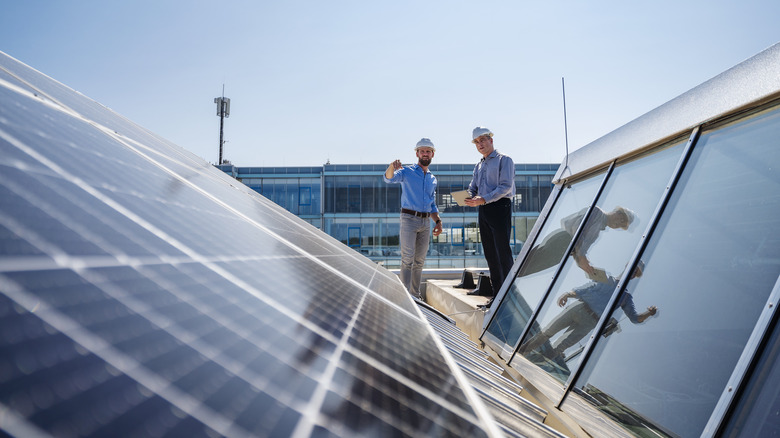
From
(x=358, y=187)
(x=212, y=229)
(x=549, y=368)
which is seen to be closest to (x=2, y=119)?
(x=212, y=229)

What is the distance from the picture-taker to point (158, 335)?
0.77 m

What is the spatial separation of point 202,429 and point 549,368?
3159 mm

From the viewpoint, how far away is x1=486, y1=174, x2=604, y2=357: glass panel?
14.3ft

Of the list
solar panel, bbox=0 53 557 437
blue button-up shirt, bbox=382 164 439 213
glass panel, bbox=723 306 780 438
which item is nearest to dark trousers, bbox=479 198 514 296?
blue button-up shirt, bbox=382 164 439 213

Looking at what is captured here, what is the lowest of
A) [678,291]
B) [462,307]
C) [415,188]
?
[462,307]

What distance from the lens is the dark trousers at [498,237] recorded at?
6367 millimetres

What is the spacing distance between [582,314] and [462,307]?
14.4 feet

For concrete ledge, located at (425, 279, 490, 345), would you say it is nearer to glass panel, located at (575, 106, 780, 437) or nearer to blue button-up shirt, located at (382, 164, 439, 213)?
blue button-up shirt, located at (382, 164, 439, 213)

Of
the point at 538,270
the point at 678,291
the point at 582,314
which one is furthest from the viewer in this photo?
the point at 538,270

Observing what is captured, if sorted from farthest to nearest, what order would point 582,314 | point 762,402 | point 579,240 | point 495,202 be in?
point 495,202
point 579,240
point 582,314
point 762,402

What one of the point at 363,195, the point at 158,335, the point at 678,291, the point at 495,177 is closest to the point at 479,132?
the point at 495,177

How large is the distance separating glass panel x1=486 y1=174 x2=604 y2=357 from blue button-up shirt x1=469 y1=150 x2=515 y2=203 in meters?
1.14

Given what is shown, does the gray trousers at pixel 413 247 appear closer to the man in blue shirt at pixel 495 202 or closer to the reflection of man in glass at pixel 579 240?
the man in blue shirt at pixel 495 202

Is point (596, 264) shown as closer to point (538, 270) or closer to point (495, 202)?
point (538, 270)
